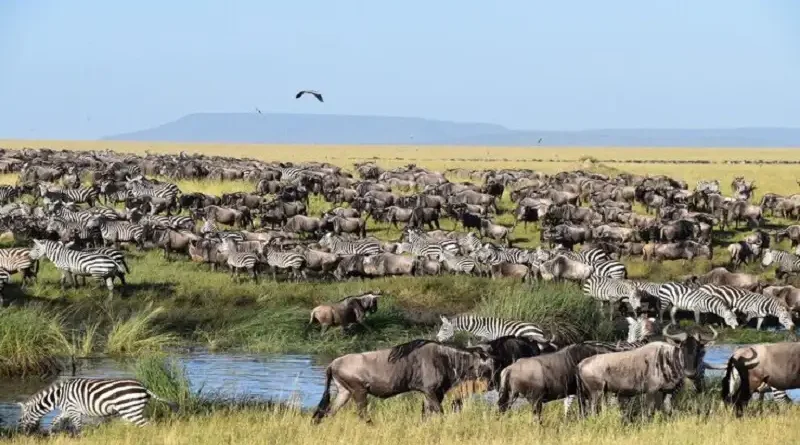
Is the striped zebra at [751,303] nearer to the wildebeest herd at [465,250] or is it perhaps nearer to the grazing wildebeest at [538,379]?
the wildebeest herd at [465,250]

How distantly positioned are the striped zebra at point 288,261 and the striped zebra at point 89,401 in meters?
12.0

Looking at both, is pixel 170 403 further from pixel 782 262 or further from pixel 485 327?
pixel 782 262

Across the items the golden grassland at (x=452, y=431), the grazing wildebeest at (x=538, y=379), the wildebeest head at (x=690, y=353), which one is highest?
the wildebeest head at (x=690, y=353)

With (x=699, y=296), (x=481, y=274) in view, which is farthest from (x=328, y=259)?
(x=699, y=296)

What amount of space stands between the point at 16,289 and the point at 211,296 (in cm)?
330

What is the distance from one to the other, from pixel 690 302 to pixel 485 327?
5.70 meters

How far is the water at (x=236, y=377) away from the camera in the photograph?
1462 centimetres

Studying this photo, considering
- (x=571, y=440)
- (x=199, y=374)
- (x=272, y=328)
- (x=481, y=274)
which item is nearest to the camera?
(x=571, y=440)

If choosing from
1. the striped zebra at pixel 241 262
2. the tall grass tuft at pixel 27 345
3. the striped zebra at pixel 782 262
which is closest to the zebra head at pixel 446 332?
the tall grass tuft at pixel 27 345

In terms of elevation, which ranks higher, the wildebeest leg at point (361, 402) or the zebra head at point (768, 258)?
the wildebeest leg at point (361, 402)

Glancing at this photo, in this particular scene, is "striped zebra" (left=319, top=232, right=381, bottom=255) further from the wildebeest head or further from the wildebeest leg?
the wildebeest head

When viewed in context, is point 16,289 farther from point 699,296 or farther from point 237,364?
point 699,296

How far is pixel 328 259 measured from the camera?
25.1 meters

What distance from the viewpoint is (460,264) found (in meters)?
25.3
